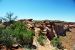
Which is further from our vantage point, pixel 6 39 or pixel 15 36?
pixel 15 36

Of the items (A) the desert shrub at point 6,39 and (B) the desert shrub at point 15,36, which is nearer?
(A) the desert shrub at point 6,39

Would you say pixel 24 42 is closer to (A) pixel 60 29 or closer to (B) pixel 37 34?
(B) pixel 37 34

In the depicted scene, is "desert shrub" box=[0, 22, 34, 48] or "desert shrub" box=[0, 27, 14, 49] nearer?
"desert shrub" box=[0, 27, 14, 49]

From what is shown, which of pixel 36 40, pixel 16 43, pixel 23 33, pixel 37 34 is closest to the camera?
pixel 16 43

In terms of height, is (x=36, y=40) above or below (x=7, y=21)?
below

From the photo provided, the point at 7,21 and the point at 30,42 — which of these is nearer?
the point at 30,42

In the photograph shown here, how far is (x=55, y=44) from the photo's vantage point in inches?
1219

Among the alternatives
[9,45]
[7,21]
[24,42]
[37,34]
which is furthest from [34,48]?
[7,21]

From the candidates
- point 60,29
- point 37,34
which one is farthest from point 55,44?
point 60,29

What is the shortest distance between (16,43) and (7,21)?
1378 centimetres

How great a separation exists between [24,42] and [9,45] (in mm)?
3227

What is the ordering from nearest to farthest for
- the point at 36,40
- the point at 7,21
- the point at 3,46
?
the point at 3,46, the point at 36,40, the point at 7,21

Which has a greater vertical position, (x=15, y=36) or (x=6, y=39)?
(x=6, y=39)

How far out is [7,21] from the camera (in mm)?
35500
